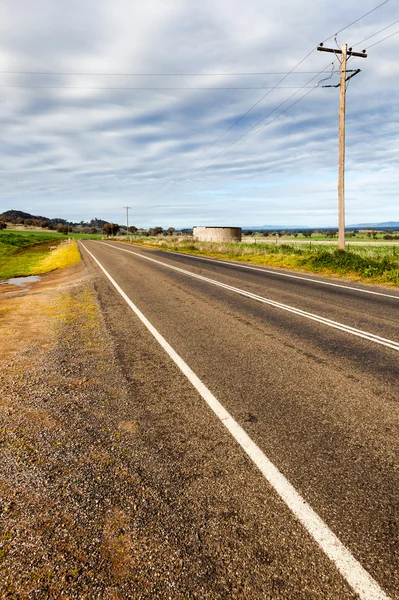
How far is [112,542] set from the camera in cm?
207

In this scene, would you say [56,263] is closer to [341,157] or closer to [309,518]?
[341,157]

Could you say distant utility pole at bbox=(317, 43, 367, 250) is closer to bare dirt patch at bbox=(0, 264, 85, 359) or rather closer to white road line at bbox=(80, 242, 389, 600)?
bare dirt patch at bbox=(0, 264, 85, 359)

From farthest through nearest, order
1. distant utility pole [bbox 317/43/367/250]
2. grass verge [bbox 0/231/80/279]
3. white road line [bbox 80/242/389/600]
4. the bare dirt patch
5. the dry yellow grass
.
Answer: grass verge [bbox 0/231/80/279]
the dry yellow grass
distant utility pole [bbox 317/43/367/250]
the bare dirt patch
white road line [bbox 80/242/389/600]

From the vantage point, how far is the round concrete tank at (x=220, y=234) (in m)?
58.2

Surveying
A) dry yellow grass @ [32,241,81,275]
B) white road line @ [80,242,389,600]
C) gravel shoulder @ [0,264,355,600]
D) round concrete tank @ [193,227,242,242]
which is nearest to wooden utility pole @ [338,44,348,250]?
gravel shoulder @ [0,264,355,600]

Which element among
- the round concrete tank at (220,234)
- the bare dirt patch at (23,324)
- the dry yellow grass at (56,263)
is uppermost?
the round concrete tank at (220,234)

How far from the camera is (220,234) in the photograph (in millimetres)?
58344

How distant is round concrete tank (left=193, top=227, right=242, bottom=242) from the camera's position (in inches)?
2291

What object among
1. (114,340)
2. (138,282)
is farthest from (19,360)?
(138,282)

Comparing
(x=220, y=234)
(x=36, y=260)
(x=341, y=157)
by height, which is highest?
(x=341, y=157)

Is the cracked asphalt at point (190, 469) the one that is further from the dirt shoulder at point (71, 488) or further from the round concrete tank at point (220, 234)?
the round concrete tank at point (220, 234)

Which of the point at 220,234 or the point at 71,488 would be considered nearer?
the point at 71,488

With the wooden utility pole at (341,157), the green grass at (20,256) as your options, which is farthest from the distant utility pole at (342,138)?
the green grass at (20,256)

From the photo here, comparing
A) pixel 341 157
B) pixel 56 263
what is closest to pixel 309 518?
pixel 341 157
